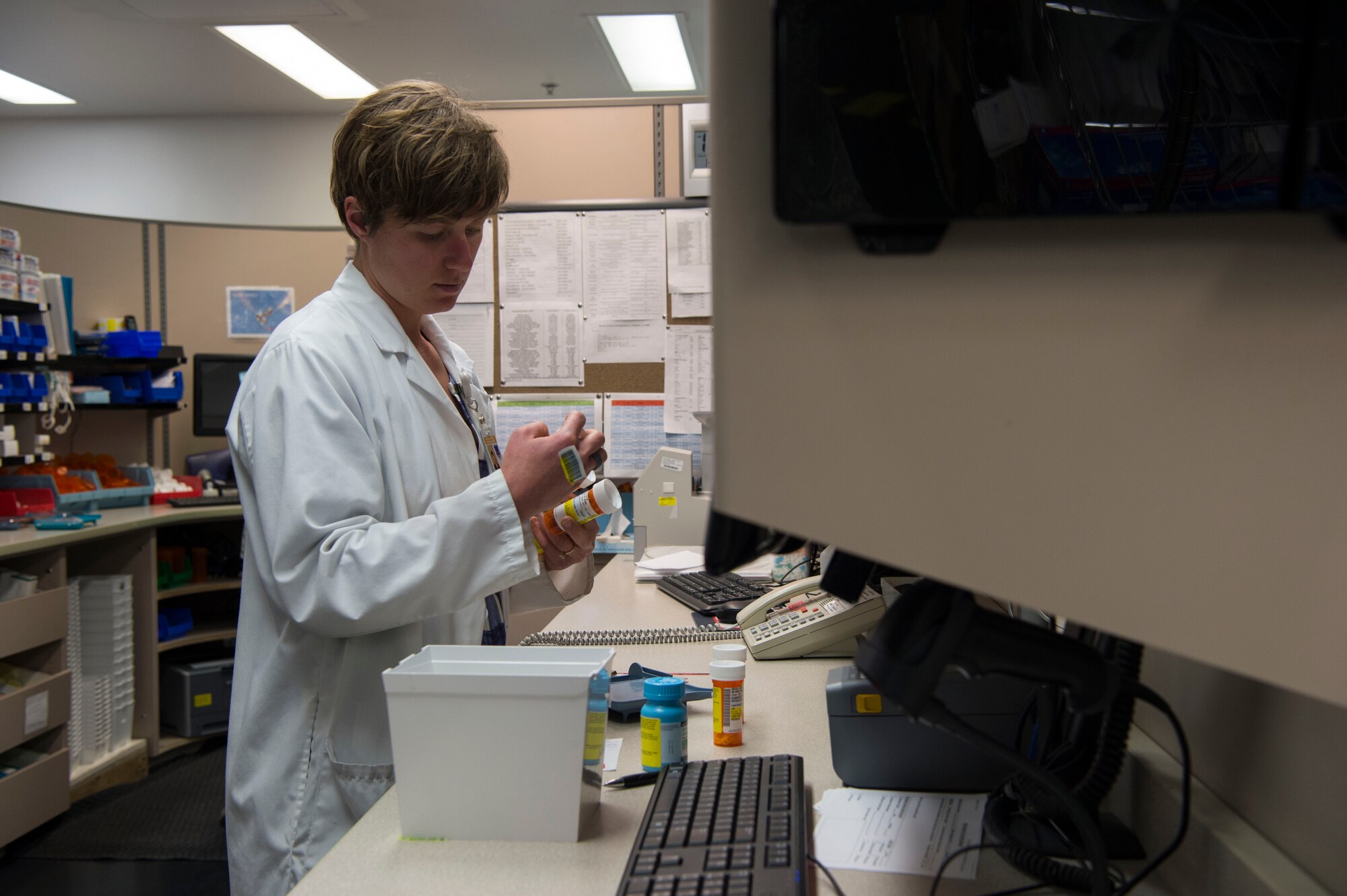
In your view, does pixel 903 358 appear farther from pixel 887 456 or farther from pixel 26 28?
pixel 26 28

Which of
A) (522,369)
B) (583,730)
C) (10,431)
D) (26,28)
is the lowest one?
(583,730)

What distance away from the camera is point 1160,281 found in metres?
0.38

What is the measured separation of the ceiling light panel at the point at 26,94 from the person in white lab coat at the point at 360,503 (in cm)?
591

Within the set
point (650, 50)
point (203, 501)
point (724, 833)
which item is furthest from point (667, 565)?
point (650, 50)

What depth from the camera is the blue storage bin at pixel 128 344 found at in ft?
11.7

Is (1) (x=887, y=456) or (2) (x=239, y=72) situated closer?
(1) (x=887, y=456)

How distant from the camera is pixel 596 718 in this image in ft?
3.18

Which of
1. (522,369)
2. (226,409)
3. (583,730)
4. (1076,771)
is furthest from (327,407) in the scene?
(226,409)

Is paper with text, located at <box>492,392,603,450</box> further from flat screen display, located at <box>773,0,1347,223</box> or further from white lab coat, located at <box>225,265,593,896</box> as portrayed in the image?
flat screen display, located at <box>773,0,1347,223</box>

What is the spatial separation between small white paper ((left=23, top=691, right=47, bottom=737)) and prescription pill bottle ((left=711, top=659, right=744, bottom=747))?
2.33m

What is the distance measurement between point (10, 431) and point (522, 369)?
5.20 feet

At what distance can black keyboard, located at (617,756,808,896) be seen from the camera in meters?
0.77

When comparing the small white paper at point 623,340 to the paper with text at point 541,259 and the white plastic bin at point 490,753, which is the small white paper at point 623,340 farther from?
the white plastic bin at point 490,753

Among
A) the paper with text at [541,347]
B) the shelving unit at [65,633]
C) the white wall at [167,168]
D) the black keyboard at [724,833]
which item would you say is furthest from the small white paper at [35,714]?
the white wall at [167,168]
